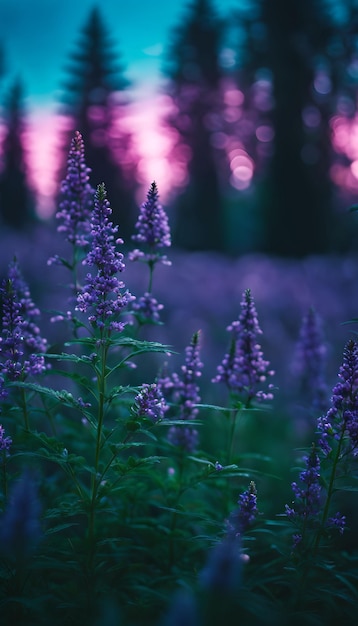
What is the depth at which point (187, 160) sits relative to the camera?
115ft

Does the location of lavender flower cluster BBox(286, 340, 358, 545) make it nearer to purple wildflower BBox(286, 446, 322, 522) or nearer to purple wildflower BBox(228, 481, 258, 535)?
purple wildflower BBox(286, 446, 322, 522)

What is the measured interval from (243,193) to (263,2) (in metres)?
17.8

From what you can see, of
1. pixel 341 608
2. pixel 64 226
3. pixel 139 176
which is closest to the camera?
pixel 341 608

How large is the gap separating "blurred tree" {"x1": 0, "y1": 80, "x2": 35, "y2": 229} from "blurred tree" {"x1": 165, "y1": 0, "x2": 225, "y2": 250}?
9.31 meters

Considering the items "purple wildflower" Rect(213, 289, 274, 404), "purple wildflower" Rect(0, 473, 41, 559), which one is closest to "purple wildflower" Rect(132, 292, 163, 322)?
"purple wildflower" Rect(213, 289, 274, 404)

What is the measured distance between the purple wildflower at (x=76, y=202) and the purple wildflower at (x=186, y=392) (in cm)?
119

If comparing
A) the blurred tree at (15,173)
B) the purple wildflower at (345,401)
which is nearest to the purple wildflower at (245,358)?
the purple wildflower at (345,401)

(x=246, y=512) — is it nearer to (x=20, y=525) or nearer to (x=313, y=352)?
(x=20, y=525)

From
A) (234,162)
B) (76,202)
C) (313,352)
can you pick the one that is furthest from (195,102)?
(76,202)

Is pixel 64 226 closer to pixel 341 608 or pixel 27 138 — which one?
pixel 341 608

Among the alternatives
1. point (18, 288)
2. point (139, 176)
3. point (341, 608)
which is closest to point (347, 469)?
point (341, 608)

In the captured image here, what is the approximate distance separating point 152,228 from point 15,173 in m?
36.8

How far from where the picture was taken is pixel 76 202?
13.6ft

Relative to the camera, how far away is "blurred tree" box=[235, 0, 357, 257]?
79.8 ft
